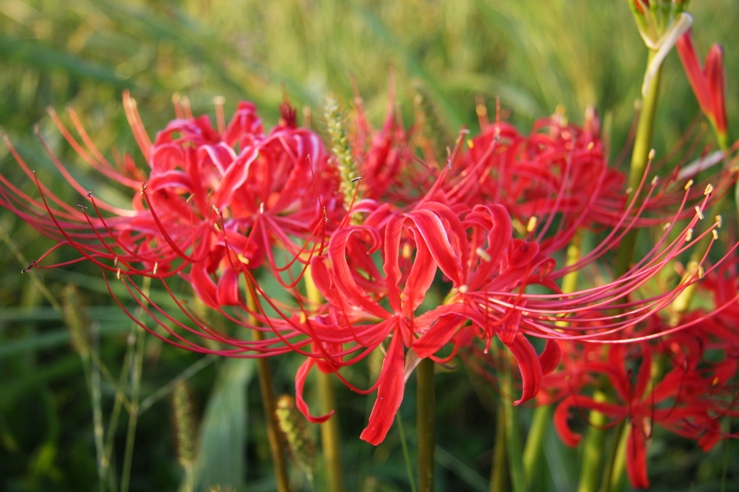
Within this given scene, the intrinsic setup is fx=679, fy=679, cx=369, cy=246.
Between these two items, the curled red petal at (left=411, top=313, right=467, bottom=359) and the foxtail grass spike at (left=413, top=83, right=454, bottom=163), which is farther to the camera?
the foxtail grass spike at (left=413, top=83, right=454, bottom=163)

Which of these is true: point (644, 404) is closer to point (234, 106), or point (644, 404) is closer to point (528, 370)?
point (528, 370)

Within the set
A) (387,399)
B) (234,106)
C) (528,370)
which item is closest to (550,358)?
(528,370)

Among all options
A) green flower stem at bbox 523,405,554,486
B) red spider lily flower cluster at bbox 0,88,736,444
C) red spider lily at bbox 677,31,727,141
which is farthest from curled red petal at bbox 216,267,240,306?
red spider lily at bbox 677,31,727,141

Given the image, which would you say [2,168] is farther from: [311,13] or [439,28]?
[439,28]

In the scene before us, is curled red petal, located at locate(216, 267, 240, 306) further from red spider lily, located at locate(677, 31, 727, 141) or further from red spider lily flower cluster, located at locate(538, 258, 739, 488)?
red spider lily, located at locate(677, 31, 727, 141)

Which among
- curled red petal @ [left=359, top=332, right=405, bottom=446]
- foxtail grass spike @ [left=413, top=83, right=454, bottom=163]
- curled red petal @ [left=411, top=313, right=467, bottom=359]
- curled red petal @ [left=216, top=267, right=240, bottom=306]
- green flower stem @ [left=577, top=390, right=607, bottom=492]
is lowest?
green flower stem @ [left=577, top=390, right=607, bottom=492]

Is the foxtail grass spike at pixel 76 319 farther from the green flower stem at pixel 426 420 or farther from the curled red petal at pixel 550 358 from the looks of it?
the curled red petal at pixel 550 358
